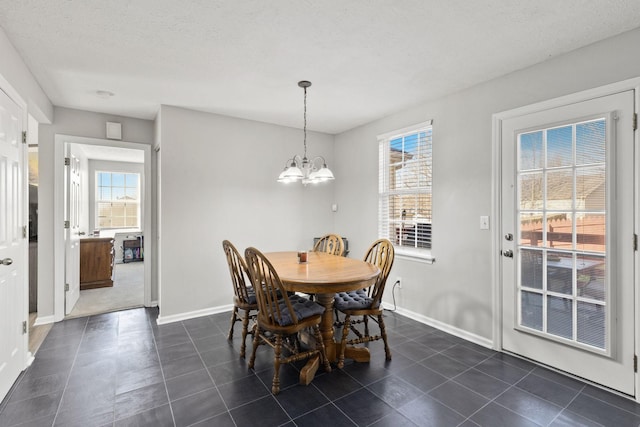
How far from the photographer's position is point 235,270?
2734 mm

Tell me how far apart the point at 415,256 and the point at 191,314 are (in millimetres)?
2713

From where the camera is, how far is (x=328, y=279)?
226 cm

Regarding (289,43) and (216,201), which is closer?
(289,43)

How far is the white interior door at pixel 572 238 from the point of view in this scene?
7.00 ft

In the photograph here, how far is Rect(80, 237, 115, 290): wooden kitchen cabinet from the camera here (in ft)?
16.2

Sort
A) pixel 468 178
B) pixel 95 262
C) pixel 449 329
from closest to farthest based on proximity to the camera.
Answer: pixel 468 178 → pixel 449 329 → pixel 95 262

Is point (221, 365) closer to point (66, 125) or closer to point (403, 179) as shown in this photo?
point (403, 179)

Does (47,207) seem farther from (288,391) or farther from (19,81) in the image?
(288,391)

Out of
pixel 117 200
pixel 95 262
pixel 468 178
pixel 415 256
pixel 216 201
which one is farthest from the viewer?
pixel 117 200

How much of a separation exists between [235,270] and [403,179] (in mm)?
2290

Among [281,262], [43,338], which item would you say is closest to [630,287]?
[281,262]

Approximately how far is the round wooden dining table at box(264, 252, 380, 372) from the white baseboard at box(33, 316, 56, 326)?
8.78ft

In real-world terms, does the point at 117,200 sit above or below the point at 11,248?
above

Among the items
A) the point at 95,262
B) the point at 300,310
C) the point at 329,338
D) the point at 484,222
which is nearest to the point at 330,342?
the point at 329,338
